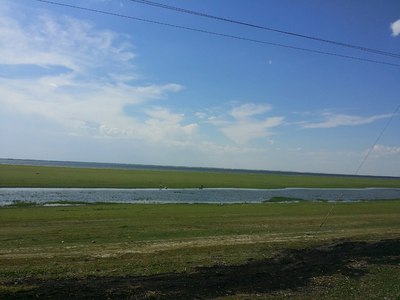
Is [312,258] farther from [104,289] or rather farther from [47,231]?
[47,231]

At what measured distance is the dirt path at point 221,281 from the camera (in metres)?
10.8

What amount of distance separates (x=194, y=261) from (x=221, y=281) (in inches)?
105

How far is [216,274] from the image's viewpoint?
42.5 ft

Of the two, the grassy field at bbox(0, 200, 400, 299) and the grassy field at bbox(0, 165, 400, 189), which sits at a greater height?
the grassy field at bbox(0, 165, 400, 189)

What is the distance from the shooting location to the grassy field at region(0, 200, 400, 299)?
11.4 m

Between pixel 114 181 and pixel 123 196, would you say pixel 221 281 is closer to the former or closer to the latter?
pixel 123 196

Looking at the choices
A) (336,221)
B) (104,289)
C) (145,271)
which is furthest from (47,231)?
(336,221)

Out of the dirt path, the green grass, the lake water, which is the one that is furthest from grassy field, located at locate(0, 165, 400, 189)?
the dirt path

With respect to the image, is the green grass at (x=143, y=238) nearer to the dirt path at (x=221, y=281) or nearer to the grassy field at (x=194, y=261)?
the grassy field at (x=194, y=261)

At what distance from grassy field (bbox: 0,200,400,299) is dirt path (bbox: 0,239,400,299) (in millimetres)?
28

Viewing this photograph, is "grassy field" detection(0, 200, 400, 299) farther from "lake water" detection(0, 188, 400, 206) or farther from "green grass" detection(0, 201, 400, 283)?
"lake water" detection(0, 188, 400, 206)

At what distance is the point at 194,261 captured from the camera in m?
14.7

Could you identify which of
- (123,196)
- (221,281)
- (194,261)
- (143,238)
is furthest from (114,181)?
(221,281)

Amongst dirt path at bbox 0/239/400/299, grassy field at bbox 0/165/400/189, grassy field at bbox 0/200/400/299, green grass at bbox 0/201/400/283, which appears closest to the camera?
dirt path at bbox 0/239/400/299
